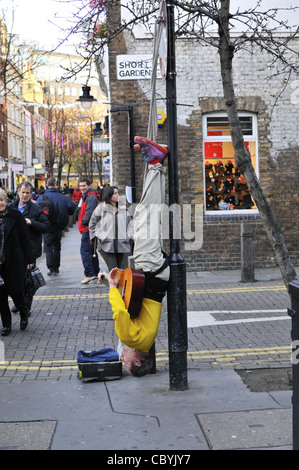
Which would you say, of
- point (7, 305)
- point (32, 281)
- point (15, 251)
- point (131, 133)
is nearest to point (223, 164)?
point (131, 133)

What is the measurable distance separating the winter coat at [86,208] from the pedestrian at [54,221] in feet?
3.12

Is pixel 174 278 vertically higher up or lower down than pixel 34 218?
lower down

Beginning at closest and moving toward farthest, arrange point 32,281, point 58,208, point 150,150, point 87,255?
point 150,150
point 32,281
point 87,255
point 58,208

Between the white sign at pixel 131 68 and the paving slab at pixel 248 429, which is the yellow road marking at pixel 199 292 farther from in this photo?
the paving slab at pixel 248 429

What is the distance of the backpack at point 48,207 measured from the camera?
43.6 feet

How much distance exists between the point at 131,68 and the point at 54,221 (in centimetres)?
365

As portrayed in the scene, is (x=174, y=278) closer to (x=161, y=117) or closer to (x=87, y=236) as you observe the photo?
(x=87, y=236)

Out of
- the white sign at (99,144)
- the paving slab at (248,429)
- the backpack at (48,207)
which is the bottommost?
the paving slab at (248,429)

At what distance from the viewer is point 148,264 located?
5473 mm

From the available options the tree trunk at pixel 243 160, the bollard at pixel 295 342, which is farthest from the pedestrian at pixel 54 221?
the bollard at pixel 295 342

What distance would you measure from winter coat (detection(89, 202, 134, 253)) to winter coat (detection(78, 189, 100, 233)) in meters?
2.40

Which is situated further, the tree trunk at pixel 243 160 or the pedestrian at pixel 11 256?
the pedestrian at pixel 11 256

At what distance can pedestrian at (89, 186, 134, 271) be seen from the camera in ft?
31.0
